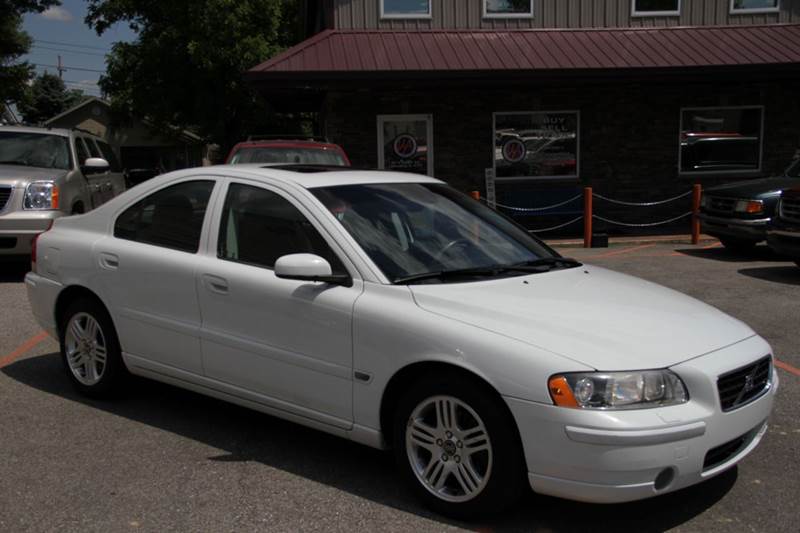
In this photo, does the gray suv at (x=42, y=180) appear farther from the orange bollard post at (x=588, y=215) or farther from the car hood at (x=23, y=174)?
the orange bollard post at (x=588, y=215)

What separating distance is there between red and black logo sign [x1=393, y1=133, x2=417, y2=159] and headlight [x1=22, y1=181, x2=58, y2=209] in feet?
23.4

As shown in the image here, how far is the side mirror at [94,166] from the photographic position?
1069 cm

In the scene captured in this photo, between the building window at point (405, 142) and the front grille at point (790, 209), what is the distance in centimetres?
713

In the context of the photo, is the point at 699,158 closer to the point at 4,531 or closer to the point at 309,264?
the point at 309,264

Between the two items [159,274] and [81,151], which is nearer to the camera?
[159,274]

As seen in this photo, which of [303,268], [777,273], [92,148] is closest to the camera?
[303,268]

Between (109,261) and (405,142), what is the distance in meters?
11.1

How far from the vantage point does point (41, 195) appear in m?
10.0

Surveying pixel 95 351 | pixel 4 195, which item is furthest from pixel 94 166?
pixel 95 351

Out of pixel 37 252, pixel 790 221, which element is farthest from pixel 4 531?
pixel 790 221

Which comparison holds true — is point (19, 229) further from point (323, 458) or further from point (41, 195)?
point (323, 458)

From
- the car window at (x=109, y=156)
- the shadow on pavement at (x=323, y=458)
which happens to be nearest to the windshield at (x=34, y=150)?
the car window at (x=109, y=156)

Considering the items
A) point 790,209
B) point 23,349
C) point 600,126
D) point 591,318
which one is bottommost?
point 23,349

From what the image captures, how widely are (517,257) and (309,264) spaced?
50.9 inches
